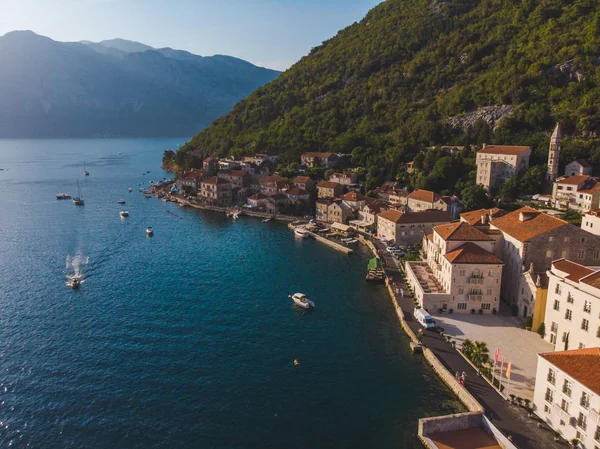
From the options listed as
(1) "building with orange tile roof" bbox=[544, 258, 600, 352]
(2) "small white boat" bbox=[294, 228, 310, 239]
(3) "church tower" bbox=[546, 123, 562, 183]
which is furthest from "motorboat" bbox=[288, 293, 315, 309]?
(3) "church tower" bbox=[546, 123, 562, 183]

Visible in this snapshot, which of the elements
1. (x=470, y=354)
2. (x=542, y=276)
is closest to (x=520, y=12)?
(x=542, y=276)

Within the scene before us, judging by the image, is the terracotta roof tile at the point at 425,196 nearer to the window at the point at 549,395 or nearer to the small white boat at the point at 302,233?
the small white boat at the point at 302,233

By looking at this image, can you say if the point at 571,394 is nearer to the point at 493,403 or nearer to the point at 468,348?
the point at 493,403

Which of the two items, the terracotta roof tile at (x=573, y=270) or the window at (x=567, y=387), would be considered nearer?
the window at (x=567, y=387)

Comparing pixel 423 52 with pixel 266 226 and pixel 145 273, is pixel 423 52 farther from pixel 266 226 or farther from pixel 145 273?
pixel 145 273

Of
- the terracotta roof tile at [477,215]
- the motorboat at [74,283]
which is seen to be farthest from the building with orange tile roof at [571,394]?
the motorboat at [74,283]

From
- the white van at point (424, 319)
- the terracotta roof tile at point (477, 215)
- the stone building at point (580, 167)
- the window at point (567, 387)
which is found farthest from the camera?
the stone building at point (580, 167)
